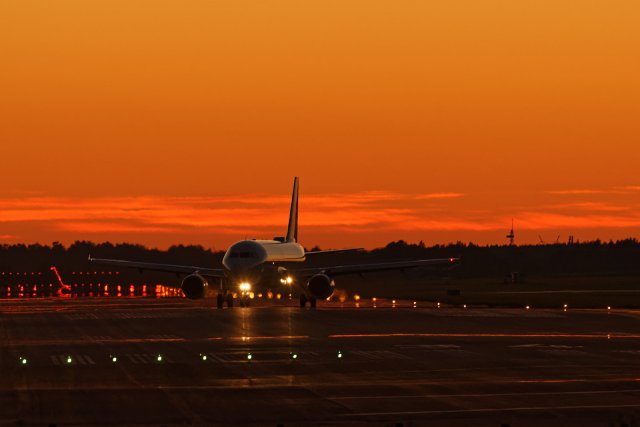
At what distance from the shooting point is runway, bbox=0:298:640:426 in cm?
2783

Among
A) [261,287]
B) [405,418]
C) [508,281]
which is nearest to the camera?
[405,418]

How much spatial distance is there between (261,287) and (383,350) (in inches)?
1532

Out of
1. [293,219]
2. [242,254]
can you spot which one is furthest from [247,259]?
[293,219]

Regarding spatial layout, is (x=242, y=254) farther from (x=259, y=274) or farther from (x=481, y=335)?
(x=481, y=335)

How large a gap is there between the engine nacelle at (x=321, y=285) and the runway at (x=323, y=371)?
621 inches

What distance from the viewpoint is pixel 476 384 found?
3369 centimetres

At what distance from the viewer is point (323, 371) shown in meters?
37.5

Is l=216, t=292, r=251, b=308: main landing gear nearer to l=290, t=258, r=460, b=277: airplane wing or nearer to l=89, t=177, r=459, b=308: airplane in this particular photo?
l=89, t=177, r=459, b=308: airplane

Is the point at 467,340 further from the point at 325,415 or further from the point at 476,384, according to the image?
the point at 325,415

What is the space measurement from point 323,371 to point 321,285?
46.0m

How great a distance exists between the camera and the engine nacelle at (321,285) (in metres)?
83.4

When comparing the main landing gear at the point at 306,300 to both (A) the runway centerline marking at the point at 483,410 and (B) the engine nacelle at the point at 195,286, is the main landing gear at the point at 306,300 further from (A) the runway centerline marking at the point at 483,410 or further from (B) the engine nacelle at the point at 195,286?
(A) the runway centerline marking at the point at 483,410

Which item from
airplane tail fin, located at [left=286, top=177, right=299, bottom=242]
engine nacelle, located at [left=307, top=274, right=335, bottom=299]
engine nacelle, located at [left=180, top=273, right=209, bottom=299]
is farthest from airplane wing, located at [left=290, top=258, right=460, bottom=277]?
airplane tail fin, located at [left=286, top=177, right=299, bottom=242]

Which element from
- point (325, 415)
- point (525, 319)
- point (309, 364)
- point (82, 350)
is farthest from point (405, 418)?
point (525, 319)
